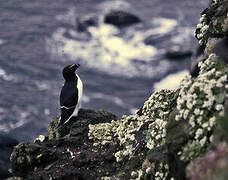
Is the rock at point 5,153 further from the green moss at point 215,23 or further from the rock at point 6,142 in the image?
the green moss at point 215,23

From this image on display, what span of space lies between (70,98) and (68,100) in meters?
0.09

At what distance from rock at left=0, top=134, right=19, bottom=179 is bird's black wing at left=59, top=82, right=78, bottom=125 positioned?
1.85 metres

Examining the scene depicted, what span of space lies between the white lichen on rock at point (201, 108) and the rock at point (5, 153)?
263 inches

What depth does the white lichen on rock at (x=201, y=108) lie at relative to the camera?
8328 millimetres

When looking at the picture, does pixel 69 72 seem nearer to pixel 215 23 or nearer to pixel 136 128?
pixel 136 128

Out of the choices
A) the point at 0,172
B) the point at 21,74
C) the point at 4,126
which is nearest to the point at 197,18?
the point at 21,74

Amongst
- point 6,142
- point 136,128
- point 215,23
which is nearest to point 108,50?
point 6,142

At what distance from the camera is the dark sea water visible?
75.7ft

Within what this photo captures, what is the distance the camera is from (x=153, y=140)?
34.8 feet

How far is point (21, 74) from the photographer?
25641 millimetres

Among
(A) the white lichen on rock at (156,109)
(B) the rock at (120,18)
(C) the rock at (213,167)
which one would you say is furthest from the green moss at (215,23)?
(B) the rock at (120,18)

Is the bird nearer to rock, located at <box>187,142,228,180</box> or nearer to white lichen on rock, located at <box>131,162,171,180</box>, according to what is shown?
white lichen on rock, located at <box>131,162,171,180</box>

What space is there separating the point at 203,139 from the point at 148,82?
1657 cm

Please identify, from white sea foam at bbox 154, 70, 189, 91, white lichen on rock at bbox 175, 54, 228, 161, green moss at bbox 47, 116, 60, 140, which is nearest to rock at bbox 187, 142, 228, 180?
white lichen on rock at bbox 175, 54, 228, 161
